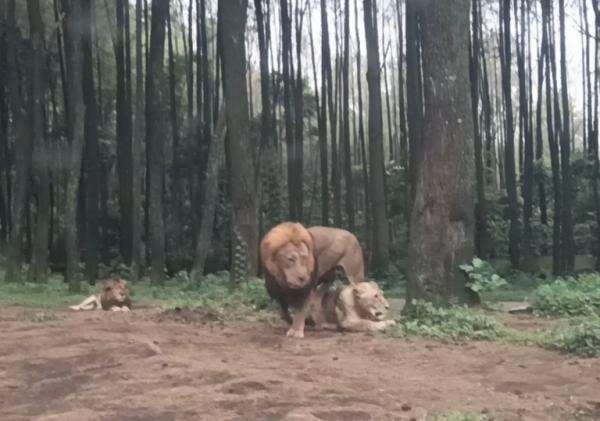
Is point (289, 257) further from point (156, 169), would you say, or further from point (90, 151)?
point (90, 151)

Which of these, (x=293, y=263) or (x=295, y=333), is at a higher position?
(x=293, y=263)

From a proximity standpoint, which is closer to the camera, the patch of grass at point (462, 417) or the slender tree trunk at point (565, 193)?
the patch of grass at point (462, 417)

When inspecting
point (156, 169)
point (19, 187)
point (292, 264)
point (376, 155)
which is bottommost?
point (292, 264)

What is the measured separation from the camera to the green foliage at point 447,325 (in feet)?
22.1

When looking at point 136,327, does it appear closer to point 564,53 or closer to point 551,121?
point 564,53

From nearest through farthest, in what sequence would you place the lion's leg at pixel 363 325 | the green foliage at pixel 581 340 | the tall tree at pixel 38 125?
the green foliage at pixel 581 340 < the lion's leg at pixel 363 325 < the tall tree at pixel 38 125

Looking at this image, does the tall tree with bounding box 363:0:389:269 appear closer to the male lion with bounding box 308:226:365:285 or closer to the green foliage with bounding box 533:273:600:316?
the green foliage with bounding box 533:273:600:316

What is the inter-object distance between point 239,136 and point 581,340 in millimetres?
6248

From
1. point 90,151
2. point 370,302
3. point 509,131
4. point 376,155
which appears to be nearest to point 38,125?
point 90,151

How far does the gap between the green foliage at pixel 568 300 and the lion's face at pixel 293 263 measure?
8.96 ft

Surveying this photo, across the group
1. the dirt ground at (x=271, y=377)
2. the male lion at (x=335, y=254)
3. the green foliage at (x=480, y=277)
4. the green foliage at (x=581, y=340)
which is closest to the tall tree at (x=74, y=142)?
the dirt ground at (x=271, y=377)

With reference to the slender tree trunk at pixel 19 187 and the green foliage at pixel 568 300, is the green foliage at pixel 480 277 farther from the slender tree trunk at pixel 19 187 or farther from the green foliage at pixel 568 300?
the slender tree trunk at pixel 19 187

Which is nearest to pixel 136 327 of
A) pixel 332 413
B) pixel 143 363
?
pixel 143 363

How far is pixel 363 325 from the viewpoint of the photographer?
720cm
